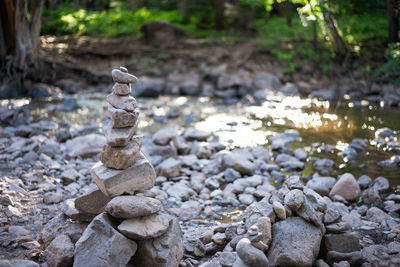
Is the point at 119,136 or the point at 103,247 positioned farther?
the point at 119,136

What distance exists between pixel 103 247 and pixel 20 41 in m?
12.0

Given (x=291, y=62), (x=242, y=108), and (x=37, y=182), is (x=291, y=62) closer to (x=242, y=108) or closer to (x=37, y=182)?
(x=242, y=108)

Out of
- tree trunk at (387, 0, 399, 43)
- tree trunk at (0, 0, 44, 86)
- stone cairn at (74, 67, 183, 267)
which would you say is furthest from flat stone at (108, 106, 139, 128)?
tree trunk at (387, 0, 399, 43)

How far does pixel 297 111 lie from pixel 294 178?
828cm

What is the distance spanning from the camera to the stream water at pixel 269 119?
874cm

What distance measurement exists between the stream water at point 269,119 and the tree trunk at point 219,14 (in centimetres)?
627

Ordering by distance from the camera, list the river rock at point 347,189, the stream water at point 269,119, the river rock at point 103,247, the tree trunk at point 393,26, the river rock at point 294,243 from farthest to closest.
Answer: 1. the tree trunk at point 393,26
2. the stream water at point 269,119
3. the river rock at point 347,189
4. the river rock at point 294,243
5. the river rock at point 103,247

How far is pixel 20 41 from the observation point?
1361cm

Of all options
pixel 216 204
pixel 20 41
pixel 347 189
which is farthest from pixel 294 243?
pixel 20 41

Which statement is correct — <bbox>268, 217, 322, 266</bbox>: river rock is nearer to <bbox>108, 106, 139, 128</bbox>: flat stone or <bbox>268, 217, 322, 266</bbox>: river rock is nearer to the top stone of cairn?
<bbox>108, 106, 139, 128</bbox>: flat stone

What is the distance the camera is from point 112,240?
3785 mm

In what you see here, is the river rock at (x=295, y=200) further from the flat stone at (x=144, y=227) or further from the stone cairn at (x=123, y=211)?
the flat stone at (x=144, y=227)

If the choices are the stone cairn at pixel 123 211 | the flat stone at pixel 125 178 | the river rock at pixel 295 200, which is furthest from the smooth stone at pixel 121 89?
the river rock at pixel 295 200

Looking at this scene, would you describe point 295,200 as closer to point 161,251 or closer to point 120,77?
point 161,251
